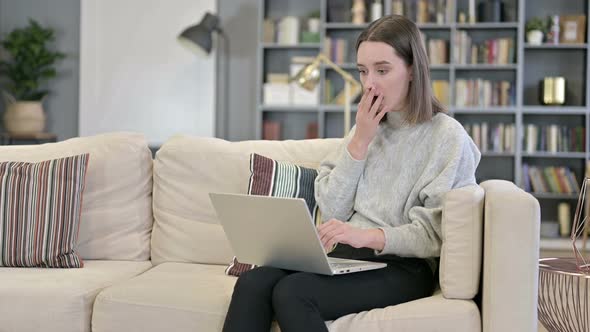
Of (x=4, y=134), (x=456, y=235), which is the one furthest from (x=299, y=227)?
(x=4, y=134)

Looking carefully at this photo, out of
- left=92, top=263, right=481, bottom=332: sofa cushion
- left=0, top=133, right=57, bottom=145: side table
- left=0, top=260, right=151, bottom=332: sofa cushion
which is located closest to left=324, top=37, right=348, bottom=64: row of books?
left=0, top=133, right=57, bottom=145: side table

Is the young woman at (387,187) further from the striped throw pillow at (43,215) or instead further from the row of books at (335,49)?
the row of books at (335,49)

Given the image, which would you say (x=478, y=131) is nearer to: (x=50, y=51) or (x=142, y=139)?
(x=50, y=51)

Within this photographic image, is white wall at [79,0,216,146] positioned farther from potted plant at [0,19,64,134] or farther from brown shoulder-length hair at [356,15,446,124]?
brown shoulder-length hair at [356,15,446,124]

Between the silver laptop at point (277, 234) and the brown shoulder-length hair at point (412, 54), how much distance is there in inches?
18.3

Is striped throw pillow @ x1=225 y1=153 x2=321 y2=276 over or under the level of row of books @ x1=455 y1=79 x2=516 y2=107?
under

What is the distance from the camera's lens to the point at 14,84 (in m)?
6.76

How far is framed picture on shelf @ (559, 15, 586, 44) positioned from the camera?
6.32 m

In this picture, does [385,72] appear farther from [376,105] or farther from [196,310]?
[196,310]

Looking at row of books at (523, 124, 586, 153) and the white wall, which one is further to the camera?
the white wall

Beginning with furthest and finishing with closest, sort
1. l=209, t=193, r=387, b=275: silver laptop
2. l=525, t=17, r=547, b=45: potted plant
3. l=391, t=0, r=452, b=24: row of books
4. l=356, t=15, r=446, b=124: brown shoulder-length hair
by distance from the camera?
l=391, t=0, r=452, b=24: row of books → l=525, t=17, r=547, b=45: potted plant → l=356, t=15, r=446, b=124: brown shoulder-length hair → l=209, t=193, r=387, b=275: silver laptop

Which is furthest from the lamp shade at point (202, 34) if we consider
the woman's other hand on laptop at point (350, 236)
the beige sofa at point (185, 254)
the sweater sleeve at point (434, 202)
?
the woman's other hand on laptop at point (350, 236)

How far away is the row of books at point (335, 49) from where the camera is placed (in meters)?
6.53

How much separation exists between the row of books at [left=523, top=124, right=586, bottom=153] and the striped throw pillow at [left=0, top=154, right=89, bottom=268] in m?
4.40
